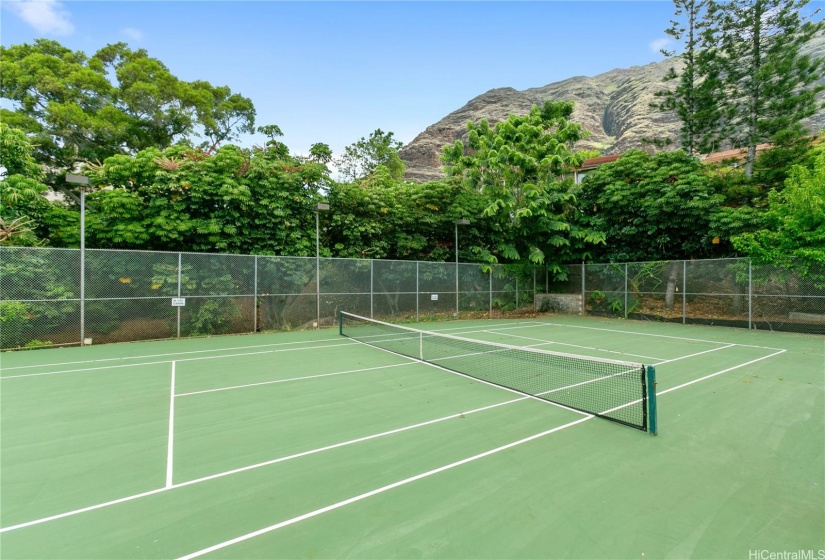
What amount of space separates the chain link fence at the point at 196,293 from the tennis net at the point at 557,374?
3.89m

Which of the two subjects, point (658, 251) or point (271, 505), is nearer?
point (271, 505)

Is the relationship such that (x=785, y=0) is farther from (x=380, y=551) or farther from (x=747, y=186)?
(x=380, y=551)

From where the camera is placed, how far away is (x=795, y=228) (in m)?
12.2

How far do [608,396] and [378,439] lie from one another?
141 inches

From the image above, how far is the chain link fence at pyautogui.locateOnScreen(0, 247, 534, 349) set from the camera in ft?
30.5

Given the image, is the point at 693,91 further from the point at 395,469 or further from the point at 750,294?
the point at 395,469

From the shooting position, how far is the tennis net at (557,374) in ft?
15.4

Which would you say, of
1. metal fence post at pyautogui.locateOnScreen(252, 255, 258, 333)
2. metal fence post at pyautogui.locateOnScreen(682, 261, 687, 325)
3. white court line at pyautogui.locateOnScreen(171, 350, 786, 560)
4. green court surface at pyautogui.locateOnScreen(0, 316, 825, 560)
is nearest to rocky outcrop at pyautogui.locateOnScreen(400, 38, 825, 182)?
metal fence post at pyautogui.locateOnScreen(682, 261, 687, 325)

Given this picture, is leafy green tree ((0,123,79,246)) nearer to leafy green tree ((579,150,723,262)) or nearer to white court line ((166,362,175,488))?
white court line ((166,362,175,488))

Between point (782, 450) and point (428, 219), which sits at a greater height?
point (428, 219)

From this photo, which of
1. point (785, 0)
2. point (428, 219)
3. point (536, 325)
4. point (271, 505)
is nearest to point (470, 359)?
point (271, 505)

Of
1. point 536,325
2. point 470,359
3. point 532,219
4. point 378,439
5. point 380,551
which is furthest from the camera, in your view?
point 532,219

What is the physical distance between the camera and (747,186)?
1560cm

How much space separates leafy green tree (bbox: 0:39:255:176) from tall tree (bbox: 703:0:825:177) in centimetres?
2972
